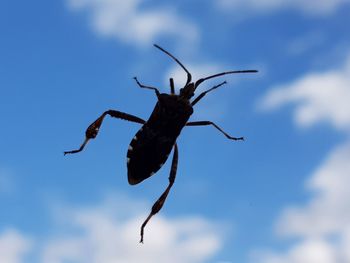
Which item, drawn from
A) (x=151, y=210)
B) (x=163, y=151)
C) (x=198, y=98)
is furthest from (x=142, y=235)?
(x=198, y=98)

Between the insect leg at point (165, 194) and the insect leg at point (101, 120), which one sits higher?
the insect leg at point (101, 120)

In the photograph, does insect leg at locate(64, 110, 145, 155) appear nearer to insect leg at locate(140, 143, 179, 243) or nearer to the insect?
the insect

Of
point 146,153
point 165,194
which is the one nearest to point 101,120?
point 146,153

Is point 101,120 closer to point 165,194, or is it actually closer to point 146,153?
point 146,153

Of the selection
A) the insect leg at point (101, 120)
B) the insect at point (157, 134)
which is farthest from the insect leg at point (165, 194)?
the insect leg at point (101, 120)

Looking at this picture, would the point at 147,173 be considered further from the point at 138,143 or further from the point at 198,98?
the point at 198,98

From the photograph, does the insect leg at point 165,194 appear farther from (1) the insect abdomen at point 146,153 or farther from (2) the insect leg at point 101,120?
(2) the insect leg at point 101,120

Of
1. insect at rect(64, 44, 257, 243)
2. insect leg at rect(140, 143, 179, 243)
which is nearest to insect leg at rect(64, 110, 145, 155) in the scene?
insect at rect(64, 44, 257, 243)

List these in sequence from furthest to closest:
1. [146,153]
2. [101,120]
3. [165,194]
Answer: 1. [101,120]
2. [165,194]
3. [146,153]

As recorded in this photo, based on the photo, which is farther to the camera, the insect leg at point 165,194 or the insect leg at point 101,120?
the insect leg at point 101,120
